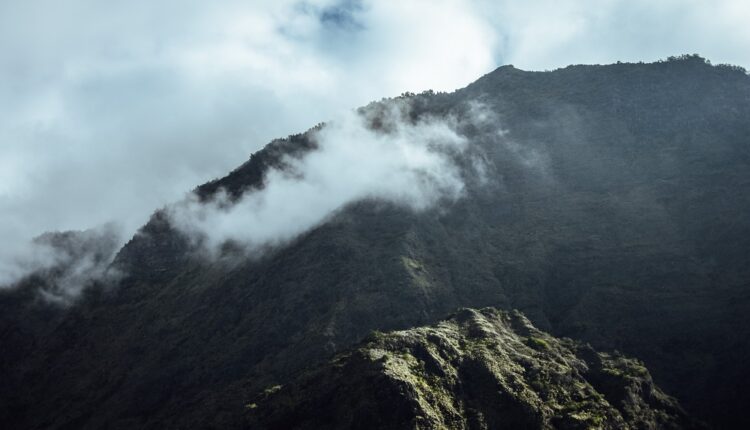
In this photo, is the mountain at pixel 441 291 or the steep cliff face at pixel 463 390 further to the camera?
the mountain at pixel 441 291

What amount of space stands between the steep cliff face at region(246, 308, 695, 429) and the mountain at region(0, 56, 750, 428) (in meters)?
13.8

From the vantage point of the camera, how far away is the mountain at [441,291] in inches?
5226

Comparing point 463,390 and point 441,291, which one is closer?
point 463,390

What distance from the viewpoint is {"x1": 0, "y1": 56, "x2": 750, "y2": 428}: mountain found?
133 m

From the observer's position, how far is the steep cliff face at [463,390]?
91.9 m

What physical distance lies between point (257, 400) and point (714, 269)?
106 m

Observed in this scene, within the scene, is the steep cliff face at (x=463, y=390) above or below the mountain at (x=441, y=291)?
below

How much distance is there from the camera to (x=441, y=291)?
150m

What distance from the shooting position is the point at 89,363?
159250 millimetres

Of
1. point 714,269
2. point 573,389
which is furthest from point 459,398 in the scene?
point 714,269

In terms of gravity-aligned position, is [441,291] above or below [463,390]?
above

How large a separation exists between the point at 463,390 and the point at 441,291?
50.1 meters

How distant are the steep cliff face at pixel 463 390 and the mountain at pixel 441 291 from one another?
45.2 ft

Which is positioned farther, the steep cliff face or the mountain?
the mountain
